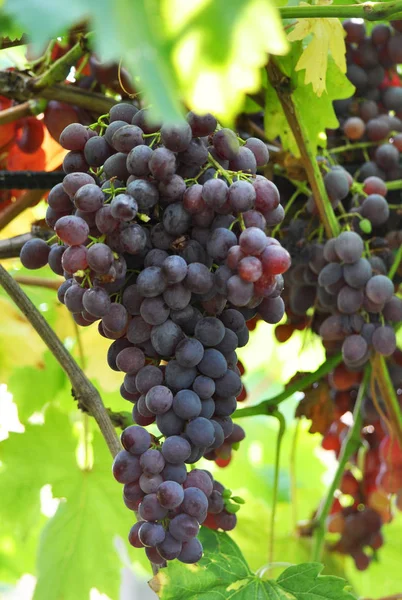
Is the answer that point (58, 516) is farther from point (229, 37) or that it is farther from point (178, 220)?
point (229, 37)

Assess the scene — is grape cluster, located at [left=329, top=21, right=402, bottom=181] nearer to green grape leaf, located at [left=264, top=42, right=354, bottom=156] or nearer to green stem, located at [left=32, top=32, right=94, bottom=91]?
green grape leaf, located at [left=264, top=42, right=354, bottom=156]

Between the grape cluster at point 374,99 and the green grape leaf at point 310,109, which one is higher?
the green grape leaf at point 310,109

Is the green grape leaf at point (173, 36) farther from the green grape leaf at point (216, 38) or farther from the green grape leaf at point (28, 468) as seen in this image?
the green grape leaf at point (28, 468)

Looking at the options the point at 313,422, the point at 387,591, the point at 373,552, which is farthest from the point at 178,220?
the point at 387,591

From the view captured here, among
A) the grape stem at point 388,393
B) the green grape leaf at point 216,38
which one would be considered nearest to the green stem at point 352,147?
the grape stem at point 388,393

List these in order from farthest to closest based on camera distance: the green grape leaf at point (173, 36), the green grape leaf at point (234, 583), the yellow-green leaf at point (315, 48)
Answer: the yellow-green leaf at point (315, 48)
the green grape leaf at point (234, 583)
the green grape leaf at point (173, 36)

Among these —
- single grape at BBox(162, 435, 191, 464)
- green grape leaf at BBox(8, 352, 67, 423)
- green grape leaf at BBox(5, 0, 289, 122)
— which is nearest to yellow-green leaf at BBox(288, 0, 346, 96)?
single grape at BBox(162, 435, 191, 464)

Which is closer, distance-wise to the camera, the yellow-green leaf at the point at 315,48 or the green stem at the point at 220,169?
the green stem at the point at 220,169
